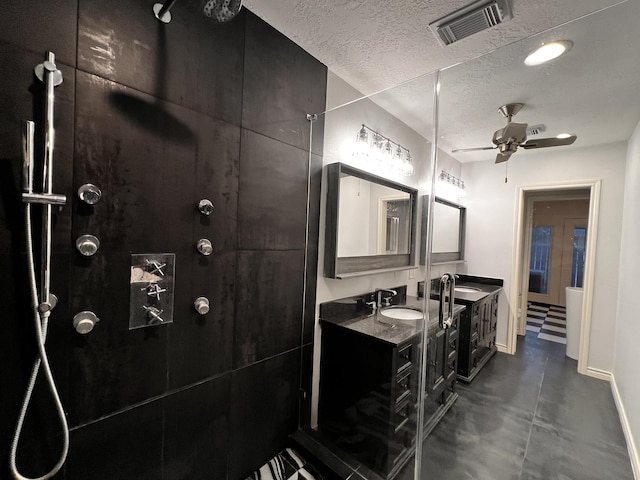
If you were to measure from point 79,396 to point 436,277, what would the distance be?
2060mm

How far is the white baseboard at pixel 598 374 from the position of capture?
182 centimetres

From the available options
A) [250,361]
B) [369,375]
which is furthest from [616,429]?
[250,361]

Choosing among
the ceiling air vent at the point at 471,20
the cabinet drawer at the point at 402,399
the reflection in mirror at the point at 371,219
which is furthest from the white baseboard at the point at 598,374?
the ceiling air vent at the point at 471,20

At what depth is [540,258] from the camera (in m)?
2.36

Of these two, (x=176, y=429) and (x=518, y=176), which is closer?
(x=176, y=429)

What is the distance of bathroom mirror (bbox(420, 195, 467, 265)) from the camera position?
6.86 feet

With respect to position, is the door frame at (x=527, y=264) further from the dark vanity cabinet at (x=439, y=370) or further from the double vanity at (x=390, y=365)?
the dark vanity cabinet at (x=439, y=370)

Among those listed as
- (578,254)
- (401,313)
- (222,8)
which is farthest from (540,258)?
(222,8)

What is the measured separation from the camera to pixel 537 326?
7.94 ft

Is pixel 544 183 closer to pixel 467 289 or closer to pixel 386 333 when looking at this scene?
pixel 467 289

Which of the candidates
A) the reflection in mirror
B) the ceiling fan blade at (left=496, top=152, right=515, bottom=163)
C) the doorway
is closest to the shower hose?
the reflection in mirror

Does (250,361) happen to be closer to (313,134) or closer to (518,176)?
(313,134)

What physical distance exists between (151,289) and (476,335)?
234 cm

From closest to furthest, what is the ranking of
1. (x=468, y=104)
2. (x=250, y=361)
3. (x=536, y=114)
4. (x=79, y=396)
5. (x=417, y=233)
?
1. (x=79, y=396)
2. (x=250, y=361)
3. (x=536, y=114)
4. (x=468, y=104)
5. (x=417, y=233)
